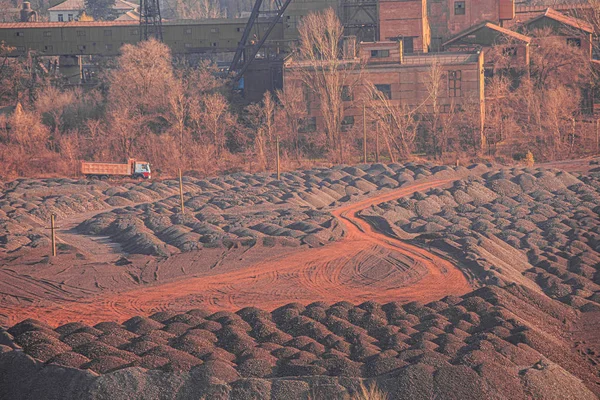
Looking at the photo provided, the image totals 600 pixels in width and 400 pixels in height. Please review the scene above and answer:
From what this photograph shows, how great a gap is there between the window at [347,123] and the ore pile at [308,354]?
27870 mm

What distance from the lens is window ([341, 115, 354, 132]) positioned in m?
49.8

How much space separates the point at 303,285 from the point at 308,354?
6579mm

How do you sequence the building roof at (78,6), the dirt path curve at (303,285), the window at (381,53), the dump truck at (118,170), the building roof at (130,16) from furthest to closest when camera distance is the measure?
the building roof at (78,6) < the building roof at (130,16) < the window at (381,53) < the dump truck at (118,170) < the dirt path curve at (303,285)

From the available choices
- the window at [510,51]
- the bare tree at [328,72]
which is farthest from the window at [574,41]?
the bare tree at [328,72]

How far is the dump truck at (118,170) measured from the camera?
143ft

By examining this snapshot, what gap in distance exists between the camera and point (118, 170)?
4388 cm

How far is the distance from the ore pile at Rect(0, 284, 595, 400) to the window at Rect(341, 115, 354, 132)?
27.9 meters

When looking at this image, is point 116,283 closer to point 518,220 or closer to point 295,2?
point 518,220

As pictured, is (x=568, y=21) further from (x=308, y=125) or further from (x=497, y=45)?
(x=308, y=125)

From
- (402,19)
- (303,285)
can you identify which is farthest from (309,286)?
(402,19)

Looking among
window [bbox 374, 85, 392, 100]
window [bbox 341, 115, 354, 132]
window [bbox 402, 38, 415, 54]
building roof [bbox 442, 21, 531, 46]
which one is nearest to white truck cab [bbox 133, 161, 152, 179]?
window [bbox 341, 115, 354, 132]

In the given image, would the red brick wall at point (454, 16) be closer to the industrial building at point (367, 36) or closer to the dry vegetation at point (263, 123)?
the industrial building at point (367, 36)

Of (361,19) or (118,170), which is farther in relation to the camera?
(361,19)

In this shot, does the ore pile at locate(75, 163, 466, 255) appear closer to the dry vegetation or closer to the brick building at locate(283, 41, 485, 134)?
the dry vegetation
